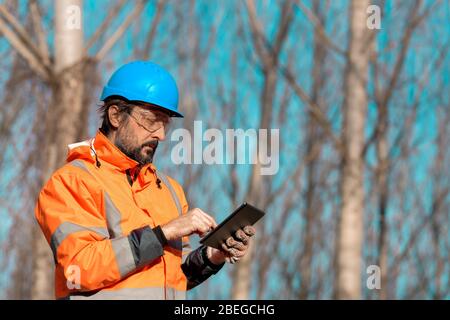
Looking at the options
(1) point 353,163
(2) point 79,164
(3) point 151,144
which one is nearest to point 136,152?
(3) point 151,144

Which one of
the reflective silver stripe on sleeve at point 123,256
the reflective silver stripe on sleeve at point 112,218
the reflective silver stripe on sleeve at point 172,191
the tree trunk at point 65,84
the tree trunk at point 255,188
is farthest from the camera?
the tree trunk at point 255,188

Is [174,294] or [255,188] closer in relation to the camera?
[174,294]

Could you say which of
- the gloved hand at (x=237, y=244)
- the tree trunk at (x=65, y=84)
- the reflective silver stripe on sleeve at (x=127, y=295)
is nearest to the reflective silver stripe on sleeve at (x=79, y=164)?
the reflective silver stripe on sleeve at (x=127, y=295)

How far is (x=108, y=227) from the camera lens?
297 centimetres

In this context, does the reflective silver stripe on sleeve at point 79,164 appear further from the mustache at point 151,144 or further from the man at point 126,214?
the mustache at point 151,144

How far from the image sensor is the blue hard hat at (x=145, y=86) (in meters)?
3.12

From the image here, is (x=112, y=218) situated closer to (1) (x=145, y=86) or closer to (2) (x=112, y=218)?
(2) (x=112, y=218)

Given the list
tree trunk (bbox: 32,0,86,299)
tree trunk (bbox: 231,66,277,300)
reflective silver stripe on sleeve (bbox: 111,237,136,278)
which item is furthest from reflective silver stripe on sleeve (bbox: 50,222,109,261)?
tree trunk (bbox: 231,66,277,300)

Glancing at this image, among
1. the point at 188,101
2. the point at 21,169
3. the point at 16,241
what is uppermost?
the point at 188,101

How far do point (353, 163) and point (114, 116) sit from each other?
486 centimetres
